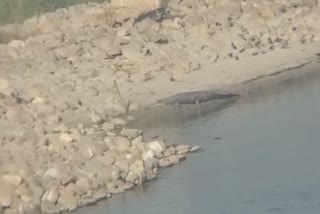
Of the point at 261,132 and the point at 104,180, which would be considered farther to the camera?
the point at 261,132

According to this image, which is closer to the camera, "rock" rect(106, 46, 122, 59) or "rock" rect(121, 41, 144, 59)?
"rock" rect(121, 41, 144, 59)

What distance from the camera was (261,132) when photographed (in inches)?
920

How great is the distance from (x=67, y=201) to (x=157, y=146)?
9.17ft

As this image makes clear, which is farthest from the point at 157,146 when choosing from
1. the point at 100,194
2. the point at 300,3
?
the point at 300,3

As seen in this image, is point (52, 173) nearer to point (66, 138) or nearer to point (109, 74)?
point (66, 138)

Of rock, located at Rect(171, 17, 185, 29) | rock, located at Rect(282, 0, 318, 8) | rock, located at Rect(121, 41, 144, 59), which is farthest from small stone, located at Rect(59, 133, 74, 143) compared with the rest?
rock, located at Rect(282, 0, 318, 8)

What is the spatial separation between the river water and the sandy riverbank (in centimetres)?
42

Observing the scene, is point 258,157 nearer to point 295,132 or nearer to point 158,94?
point 295,132

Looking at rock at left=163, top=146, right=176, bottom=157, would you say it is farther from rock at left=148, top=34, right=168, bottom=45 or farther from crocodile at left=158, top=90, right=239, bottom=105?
rock at left=148, top=34, right=168, bottom=45

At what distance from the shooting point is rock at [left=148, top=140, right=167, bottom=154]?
21275mm

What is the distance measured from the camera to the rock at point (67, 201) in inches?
744

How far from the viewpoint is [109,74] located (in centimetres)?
2791

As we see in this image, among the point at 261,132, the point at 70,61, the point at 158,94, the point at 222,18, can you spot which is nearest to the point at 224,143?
the point at 261,132

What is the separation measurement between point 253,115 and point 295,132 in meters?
2.09
